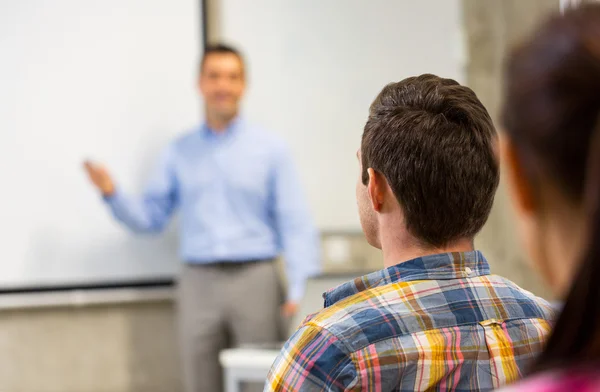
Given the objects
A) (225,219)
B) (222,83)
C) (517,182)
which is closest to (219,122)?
(222,83)

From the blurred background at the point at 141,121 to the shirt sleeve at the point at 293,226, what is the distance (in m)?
0.24

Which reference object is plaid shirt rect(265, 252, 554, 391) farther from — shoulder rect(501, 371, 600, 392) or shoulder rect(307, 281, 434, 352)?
shoulder rect(501, 371, 600, 392)

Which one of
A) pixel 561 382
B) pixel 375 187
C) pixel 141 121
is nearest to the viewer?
pixel 561 382

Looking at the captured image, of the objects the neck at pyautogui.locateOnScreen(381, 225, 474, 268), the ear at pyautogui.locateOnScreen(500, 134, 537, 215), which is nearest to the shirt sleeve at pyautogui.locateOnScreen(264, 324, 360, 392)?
the neck at pyautogui.locateOnScreen(381, 225, 474, 268)

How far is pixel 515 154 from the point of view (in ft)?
1.48

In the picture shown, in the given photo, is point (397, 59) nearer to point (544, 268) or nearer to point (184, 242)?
point (184, 242)

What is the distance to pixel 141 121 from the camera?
128 inches

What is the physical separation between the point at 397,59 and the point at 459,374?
103 inches

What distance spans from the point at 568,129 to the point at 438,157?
1.87 feet

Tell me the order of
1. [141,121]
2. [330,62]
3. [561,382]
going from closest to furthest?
[561,382] → [141,121] → [330,62]

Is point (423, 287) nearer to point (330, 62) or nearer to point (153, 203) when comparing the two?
point (153, 203)

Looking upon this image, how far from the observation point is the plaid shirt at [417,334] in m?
0.92

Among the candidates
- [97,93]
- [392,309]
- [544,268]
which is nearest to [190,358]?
[97,93]

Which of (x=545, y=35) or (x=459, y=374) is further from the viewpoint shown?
(x=459, y=374)
